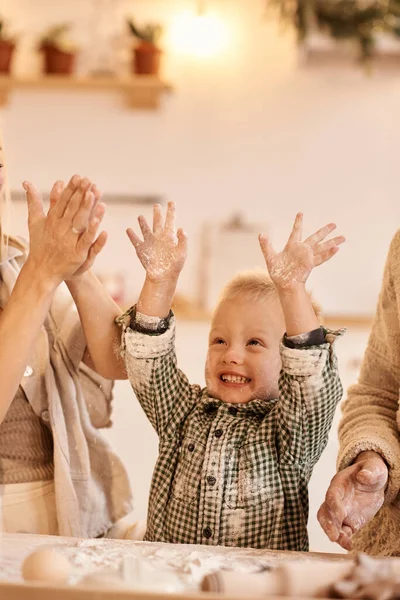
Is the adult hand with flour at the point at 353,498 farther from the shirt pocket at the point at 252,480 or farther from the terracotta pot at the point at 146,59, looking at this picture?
the terracotta pot at the point at 146,59

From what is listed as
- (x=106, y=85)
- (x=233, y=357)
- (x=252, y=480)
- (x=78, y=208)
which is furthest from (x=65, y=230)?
(x=106, y=85)

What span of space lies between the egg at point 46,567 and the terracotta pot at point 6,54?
2944 millimetres

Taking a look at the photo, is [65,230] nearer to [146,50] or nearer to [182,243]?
[182,243]

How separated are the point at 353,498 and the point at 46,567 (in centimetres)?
46

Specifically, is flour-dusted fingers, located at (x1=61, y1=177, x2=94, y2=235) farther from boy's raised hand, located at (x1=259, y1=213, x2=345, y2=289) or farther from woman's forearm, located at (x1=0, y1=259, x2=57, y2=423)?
boy's raised hand, located at (x1=259, y1=213, x2=345, y2=289)

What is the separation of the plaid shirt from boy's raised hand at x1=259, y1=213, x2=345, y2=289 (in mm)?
93

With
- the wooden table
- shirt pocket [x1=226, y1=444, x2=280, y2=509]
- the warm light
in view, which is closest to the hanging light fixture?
the warm light

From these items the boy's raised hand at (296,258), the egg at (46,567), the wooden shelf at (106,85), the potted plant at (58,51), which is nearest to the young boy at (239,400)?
the boy's raised hand at (296,258)

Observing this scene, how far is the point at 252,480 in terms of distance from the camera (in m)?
1.22

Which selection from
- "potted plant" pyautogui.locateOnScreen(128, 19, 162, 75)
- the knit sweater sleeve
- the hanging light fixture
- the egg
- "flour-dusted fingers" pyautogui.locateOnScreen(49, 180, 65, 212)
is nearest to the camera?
the egg

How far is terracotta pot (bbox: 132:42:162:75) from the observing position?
3.45 metres

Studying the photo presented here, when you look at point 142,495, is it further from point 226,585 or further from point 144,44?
point 144,44

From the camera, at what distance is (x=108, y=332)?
1.32m

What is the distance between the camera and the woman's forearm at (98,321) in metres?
1.29
